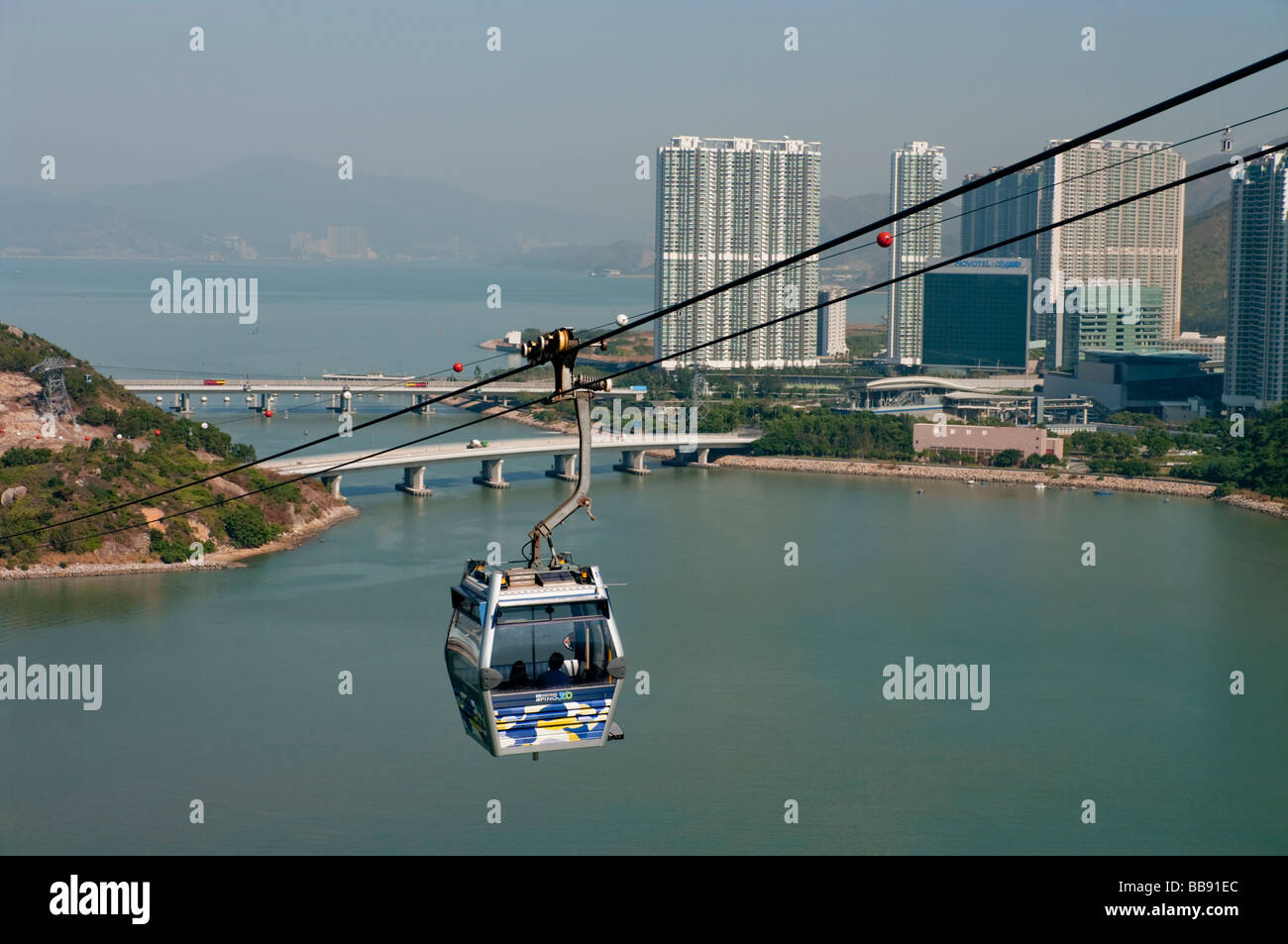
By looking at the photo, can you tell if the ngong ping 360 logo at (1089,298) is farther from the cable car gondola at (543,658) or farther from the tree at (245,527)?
the cable car gondola at (543,658)

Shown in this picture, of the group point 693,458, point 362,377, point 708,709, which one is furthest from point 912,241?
point 708,709

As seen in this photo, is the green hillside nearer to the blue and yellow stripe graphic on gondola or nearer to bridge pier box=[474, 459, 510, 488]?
bridge pier box=[474, 459, 510, 488]

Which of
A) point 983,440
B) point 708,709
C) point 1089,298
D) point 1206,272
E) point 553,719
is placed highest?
point 1206,272

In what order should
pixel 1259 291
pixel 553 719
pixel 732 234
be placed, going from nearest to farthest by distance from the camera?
1. pixel 553 719
2. pixel 1259 291
3. pixel 732 234

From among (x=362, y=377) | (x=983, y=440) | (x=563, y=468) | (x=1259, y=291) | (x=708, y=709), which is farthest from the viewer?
(x=362, y=377)

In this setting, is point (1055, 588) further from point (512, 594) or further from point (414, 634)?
point (512, 594)

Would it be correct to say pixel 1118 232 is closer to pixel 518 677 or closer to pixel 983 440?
pixel 983 440

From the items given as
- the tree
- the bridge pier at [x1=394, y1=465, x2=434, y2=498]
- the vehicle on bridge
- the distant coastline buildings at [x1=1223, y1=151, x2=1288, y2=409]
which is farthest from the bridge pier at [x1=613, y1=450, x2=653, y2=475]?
the distant coastline buildings at [x1=1223, y1=151, x2=1288, y2=409]
